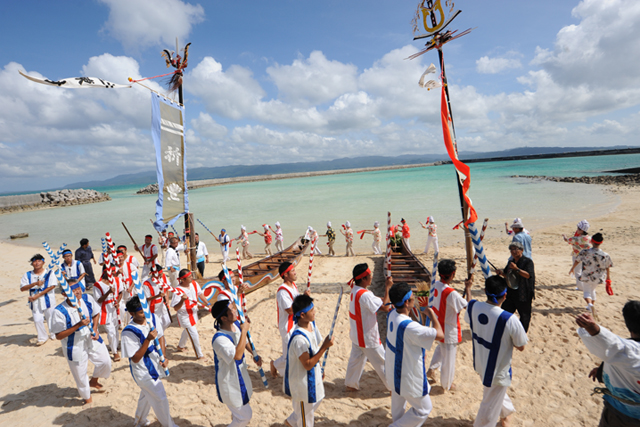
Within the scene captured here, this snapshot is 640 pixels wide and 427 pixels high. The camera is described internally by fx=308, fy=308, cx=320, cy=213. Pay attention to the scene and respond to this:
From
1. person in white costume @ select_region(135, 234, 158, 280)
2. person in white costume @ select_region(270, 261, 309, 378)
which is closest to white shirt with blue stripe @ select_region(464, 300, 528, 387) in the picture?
person in white costume @ select_region(270, 261, 309, 378)

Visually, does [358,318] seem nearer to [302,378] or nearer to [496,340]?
[302,378]

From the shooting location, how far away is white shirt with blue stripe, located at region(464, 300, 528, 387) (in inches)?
132

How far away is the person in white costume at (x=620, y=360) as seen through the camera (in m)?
2.47

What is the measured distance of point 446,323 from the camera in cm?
457

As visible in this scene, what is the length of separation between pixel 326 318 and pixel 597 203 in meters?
26.8

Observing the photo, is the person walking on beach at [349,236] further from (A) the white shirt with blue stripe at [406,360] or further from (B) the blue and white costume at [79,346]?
(A) the white shirt with blue stripe at [406,360]

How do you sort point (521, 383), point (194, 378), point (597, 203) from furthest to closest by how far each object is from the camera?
1. point (597, 203)
2. point (194, 378)
3. point (521, 383)

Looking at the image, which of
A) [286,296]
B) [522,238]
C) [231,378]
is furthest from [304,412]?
[522,238]

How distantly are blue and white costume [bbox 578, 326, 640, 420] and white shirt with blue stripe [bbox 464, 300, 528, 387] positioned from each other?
77 centimetres

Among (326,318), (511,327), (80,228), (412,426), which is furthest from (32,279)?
(80,228)

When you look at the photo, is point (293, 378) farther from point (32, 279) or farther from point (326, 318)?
point (32, 279)

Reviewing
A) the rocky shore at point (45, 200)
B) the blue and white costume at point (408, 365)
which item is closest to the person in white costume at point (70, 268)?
the blue and white costume at point (408, 365)

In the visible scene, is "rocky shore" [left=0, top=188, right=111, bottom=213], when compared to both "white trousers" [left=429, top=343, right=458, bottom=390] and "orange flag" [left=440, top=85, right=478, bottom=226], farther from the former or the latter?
"white trousers" [left=429, top=343, right=458, bottom=390]

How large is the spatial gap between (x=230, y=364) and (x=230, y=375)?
0.11m
